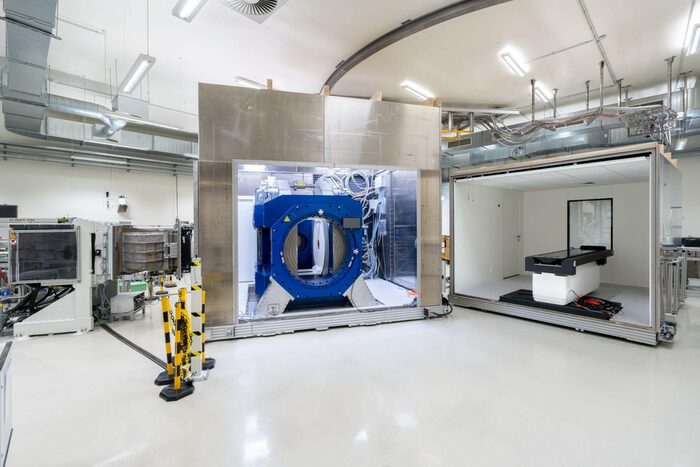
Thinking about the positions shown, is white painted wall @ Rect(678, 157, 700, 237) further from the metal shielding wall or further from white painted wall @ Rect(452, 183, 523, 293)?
the metal shielding wall

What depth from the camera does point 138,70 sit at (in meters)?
4.59

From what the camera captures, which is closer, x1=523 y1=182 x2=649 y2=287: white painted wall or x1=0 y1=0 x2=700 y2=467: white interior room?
x1=0 y1=0 x2=700 y2=467: white interior room

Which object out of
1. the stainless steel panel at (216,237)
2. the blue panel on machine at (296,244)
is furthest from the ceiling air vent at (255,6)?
the blue panel on machine at (296,244)

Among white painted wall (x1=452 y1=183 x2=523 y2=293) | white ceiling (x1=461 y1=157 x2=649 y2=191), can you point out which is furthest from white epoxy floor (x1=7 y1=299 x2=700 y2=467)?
white ceiling (x1=461 y1=157 x2=649 y2=191)

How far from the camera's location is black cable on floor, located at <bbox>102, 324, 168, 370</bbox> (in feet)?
10.8

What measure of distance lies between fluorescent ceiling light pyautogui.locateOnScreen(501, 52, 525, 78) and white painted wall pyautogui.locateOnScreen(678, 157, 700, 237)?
6004mm

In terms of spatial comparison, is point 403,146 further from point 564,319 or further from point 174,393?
point 174,393

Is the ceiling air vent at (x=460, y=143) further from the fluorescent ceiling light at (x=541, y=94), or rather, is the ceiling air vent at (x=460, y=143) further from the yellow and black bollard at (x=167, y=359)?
the yellow and black bollard at (x=167, y=359)

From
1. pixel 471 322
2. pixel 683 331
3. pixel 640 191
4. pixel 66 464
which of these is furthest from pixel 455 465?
pixel 640 191

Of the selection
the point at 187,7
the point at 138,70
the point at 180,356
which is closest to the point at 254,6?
the point at 187,7

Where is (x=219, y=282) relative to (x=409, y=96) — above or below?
below

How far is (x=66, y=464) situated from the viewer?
6.16ft

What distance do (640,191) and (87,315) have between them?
9665 mm

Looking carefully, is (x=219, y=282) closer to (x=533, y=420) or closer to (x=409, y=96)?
(x=533, y=420)
